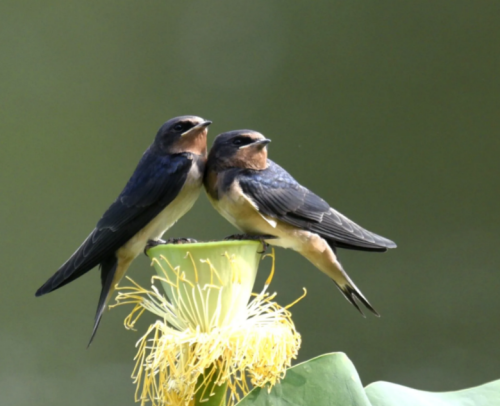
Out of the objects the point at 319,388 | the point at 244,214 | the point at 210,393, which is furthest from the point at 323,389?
the point at 244,214

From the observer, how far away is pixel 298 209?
3.13 ft

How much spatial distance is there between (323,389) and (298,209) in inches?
13.3

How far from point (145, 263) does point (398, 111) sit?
1095 mm

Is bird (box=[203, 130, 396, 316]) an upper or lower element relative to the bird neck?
lower

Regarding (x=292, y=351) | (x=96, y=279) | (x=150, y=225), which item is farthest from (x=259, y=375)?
(x=96, y=279)

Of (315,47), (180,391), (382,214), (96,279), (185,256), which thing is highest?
(315,47)

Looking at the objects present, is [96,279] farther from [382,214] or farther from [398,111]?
[398,111]

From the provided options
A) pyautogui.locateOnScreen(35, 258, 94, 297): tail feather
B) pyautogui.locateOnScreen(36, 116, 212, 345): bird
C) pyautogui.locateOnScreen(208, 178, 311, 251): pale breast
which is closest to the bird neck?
pyautogui.locateOnScreen(36, 116, 212, 345): bird

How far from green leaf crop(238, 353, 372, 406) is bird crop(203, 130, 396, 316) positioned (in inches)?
8.4

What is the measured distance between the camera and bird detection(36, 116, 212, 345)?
914 mm

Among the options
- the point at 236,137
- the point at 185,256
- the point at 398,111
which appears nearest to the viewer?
the point at 185,256

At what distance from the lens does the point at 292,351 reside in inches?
29.5

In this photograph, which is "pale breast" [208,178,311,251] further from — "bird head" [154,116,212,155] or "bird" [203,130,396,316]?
"bird head" [154,116,212,155]

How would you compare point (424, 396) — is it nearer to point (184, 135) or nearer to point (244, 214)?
point (244, 214)
